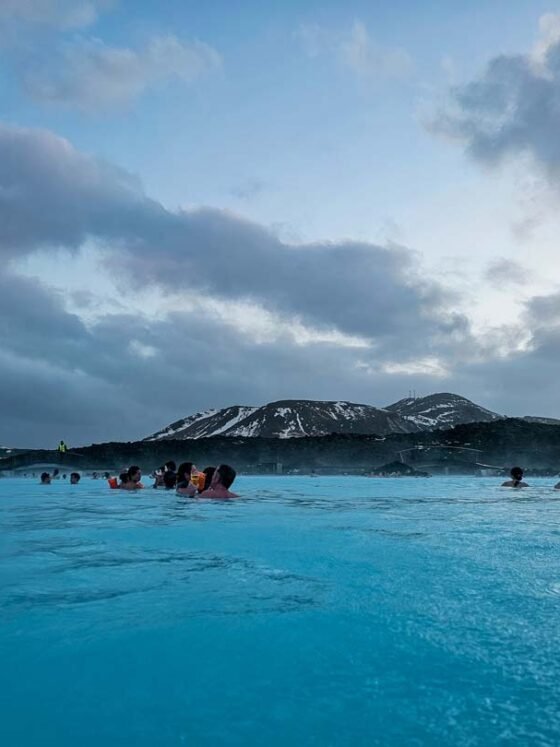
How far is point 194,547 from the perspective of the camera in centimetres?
923

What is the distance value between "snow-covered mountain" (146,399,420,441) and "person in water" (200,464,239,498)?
147m

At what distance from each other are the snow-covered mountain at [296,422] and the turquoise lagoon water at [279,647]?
160m

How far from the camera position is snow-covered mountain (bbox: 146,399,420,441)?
569ft

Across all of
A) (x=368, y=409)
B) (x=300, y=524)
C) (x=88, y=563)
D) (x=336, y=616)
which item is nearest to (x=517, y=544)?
(x=300, y=524)

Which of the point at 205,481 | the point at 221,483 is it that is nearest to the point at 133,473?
the point at 205,481

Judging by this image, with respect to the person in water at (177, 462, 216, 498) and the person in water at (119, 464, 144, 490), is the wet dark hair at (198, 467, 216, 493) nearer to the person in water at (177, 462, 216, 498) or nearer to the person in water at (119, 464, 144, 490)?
the person in water at (177, 462, 216, 498)

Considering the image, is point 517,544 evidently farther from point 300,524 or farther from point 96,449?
point 96,449

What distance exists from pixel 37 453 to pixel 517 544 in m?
105

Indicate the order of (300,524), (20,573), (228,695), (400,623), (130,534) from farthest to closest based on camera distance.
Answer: (300,524)
(130,534)
(20,573)
(400,623)
(228,695)

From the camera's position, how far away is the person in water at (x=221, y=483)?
62.5ft

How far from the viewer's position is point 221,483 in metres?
19.4

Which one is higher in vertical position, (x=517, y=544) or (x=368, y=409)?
(x=368, y=409)

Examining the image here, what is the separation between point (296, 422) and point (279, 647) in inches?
6820

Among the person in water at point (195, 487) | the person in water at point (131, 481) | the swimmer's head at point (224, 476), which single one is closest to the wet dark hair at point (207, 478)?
the person in water at point (195, 487)
